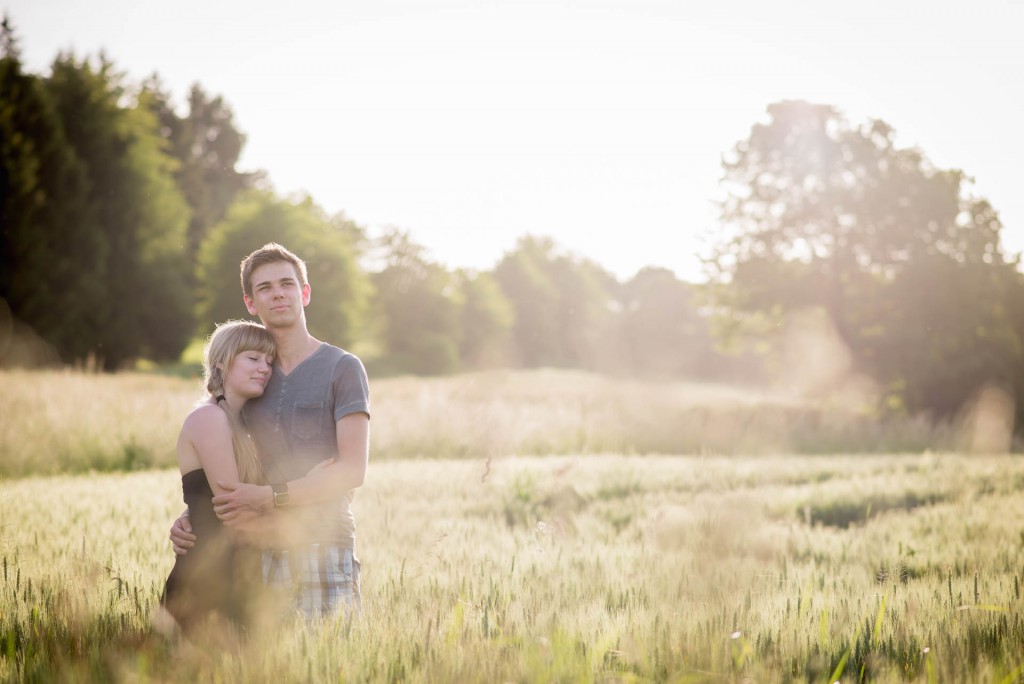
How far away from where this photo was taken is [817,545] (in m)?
5.60

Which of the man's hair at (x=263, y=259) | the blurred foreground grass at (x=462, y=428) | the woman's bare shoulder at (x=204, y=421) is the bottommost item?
the blurred foreground grass at (x=462, y=428)

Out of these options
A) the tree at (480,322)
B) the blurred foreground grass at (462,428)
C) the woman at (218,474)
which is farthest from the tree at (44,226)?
the woman at (218,474)

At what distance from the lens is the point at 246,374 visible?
11.4 feet

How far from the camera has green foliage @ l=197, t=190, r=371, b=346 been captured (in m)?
34.4

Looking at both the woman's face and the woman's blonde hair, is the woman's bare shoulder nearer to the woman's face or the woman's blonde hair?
the woman's blonde hair

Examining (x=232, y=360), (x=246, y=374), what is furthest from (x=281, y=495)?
(x=232, y=360)

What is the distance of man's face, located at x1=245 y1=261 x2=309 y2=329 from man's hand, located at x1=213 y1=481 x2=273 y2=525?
924 mm

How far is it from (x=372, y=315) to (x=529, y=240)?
34.2m

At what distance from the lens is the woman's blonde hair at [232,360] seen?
3314mm

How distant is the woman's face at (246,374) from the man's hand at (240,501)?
21.0 inches

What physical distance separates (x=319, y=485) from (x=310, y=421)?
0.42 metres

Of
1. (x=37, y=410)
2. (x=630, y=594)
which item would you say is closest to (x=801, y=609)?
(x=630, y=594)

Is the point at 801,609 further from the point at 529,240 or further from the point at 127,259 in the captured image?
the point at 529,240

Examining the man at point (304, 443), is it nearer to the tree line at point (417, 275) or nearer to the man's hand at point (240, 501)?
the man's hand at point (240, 501)
